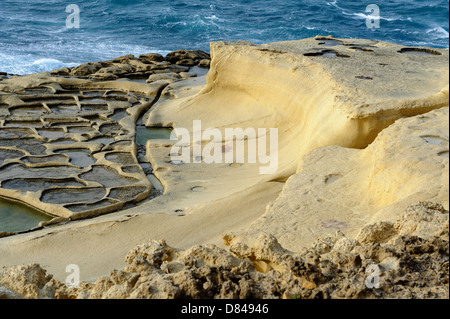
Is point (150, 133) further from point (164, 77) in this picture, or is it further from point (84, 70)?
point (84, 70)

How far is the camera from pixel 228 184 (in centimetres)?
653

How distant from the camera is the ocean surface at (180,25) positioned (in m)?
19.3

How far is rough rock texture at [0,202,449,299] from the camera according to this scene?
7.71ft

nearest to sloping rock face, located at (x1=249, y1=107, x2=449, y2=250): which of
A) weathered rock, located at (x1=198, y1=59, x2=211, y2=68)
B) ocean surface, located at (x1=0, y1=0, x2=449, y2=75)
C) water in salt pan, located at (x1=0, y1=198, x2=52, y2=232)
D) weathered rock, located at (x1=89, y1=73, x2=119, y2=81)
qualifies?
water in salt pan, located at (x1=0, y1=198, x2=52, y2=232)

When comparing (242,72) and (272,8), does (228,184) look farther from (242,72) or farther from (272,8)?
(272,8)

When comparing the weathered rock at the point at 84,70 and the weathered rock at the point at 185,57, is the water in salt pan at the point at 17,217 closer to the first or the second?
the weathered rock at the point at 84,70

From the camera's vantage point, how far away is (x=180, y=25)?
22.7 m

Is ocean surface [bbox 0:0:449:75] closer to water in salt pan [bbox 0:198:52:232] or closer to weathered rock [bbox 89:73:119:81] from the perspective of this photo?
weathered rock [bbox 89:73:119:81]

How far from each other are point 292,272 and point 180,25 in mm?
20974

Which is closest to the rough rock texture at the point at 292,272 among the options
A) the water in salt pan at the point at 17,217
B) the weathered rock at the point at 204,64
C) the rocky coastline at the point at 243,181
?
the rocky coastline at the point at 243,181

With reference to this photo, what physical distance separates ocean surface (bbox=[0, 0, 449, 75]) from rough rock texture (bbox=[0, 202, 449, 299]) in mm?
14838

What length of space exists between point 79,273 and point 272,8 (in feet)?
72.4

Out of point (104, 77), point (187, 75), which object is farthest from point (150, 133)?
point (187, 75)
